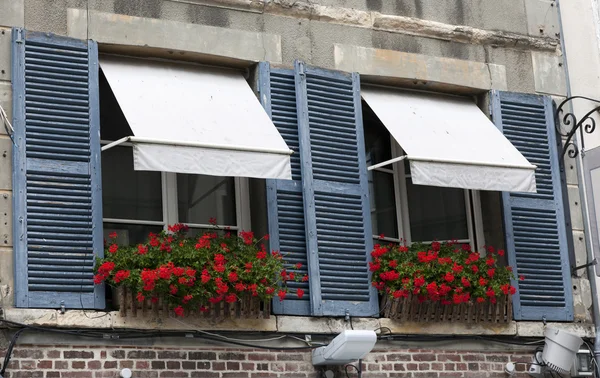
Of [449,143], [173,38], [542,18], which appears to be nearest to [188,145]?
[173,38]

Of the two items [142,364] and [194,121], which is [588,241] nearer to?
[194,121]

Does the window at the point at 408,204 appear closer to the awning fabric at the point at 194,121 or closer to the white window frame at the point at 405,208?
the white window frame at the point at 405,208

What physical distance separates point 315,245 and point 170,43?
1.85m

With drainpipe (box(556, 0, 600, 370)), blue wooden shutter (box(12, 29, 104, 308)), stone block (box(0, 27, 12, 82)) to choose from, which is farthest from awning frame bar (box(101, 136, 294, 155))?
drainpipe (box(556, 0, 600, 370))

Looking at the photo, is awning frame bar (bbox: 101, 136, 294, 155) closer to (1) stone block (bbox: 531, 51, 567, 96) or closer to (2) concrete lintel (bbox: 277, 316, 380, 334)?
(2) concrete lintel (bbox: 277, 316, 380, 334)

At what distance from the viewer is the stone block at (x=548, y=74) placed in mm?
11000

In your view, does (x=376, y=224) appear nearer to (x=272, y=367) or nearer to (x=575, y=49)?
(x=272, y=367)

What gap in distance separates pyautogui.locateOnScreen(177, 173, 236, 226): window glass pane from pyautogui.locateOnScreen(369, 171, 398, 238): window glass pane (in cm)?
129

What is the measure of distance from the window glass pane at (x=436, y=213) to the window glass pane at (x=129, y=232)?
2395 millimetres

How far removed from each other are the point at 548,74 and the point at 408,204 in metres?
1.76

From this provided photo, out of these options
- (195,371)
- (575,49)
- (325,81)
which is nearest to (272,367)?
(195,371)

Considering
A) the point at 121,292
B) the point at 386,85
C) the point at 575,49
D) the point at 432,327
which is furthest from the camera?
the point at 575,49

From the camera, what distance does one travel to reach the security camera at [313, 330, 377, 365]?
8781 mm

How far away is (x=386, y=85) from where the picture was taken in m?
10.5
